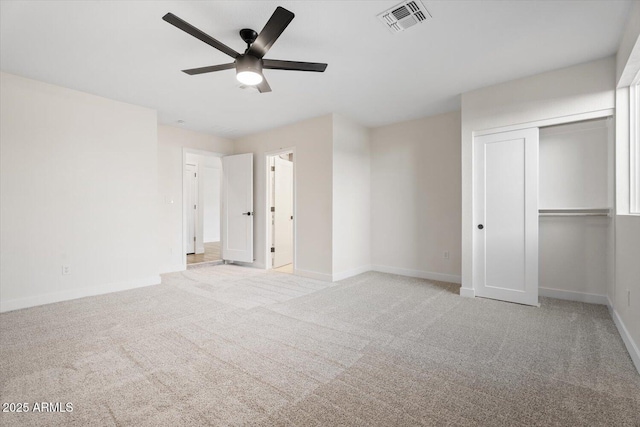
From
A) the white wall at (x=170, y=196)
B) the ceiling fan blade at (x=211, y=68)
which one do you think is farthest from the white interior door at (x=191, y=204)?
the ceiling fan blade at (x=211, y=68)

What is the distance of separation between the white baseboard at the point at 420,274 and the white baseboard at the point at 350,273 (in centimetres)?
21

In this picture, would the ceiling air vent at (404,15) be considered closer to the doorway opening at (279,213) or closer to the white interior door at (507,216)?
the white interior door at (507,216)

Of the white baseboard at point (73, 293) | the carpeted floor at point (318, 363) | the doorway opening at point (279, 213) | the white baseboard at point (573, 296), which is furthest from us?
the doorway opening at point (279, 213)

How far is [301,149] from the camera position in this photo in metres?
5.03

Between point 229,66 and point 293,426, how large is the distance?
2.71 meters

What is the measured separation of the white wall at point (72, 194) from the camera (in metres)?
3.27

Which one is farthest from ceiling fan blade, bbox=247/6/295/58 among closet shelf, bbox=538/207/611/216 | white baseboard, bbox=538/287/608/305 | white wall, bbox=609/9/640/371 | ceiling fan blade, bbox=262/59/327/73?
white baseboard, bbox=538/287/608/305

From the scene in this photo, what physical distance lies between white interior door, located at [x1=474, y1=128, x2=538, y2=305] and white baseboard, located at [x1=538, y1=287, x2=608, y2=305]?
1.74ft

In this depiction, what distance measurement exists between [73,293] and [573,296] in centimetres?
625

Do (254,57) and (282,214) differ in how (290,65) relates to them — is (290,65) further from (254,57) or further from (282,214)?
(282,214)

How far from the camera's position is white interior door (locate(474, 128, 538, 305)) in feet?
11.0

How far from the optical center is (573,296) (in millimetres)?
3494

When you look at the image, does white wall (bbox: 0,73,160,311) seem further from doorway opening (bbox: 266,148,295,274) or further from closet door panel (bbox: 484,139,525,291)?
closet door panel (bbox: 484,139,525,291)

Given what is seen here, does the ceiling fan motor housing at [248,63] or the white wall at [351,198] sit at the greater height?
the ceiling fan motor housing at [248,63]
